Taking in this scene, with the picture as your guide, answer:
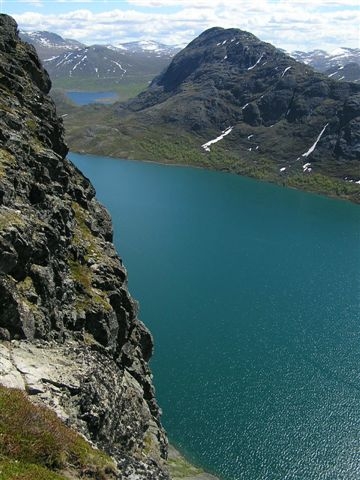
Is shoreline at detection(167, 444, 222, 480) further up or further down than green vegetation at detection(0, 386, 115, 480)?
further down

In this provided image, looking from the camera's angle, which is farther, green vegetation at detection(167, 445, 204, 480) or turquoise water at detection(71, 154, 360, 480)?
turquoise water at detection(71, 154, 360, 480)

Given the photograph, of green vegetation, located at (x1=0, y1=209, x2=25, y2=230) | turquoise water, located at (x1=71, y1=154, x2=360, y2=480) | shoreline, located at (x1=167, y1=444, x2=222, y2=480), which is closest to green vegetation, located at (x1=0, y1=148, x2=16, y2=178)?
green vegetation, located at (x1=0, y1=209, x2=25, y2=230)

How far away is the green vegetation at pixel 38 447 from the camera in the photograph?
17.2 m

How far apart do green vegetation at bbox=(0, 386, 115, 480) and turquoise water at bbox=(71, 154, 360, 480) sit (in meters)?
36.0

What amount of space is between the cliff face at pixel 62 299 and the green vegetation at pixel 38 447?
2145mm

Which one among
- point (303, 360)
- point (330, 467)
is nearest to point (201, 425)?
point (330, 467)

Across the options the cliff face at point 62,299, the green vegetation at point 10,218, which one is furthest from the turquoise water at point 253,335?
the green vegetation at point 10,218

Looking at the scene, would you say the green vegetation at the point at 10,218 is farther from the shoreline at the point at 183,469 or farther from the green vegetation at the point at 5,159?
the shoreline at the point at 183,469

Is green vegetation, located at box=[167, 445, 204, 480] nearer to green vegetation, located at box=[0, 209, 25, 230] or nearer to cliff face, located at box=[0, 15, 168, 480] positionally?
cliff face, located at box=[0, 15, 168, 480]

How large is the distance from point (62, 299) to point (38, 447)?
18885mm

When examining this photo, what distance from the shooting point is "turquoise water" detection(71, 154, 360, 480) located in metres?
56.2

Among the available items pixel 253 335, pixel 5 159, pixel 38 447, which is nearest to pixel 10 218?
pixel 5 159

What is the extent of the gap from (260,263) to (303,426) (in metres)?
60.6

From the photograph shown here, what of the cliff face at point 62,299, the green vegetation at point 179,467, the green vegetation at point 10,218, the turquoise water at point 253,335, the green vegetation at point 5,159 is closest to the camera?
the cliff face at point 62,299
